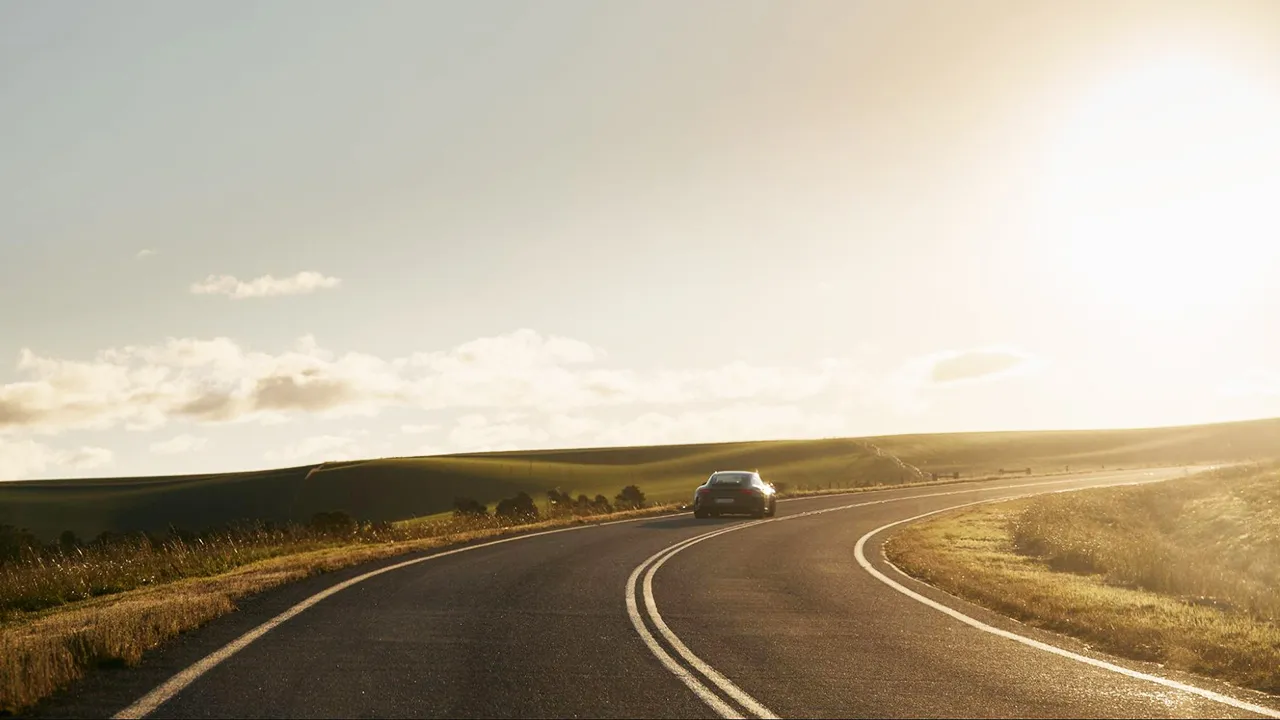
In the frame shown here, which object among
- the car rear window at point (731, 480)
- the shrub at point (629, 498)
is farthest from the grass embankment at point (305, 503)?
the shrub at point (629, 498)

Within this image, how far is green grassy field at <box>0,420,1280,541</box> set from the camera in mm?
89688

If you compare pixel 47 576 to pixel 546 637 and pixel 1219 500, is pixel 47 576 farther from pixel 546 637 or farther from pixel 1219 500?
pixel 1219 500

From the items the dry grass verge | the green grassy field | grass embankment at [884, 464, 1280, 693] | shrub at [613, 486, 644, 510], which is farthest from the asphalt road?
the green grassy field

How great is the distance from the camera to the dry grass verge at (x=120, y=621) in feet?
27.9

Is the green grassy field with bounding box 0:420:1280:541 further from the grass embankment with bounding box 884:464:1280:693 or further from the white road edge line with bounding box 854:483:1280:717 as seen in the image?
the white road edge line with bounding box 854:483:1280:717

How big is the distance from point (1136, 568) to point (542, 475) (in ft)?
305

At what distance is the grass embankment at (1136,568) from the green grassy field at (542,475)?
127 ft

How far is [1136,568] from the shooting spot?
17.6 meters

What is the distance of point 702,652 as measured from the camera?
9.99 meters

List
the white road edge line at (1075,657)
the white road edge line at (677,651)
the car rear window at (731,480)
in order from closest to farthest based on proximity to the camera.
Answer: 1. the white road edge line at (677,651)
2. the white road edge line at (1075,657)
3. the car rear window at (731,480)

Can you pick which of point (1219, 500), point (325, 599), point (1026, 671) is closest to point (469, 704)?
point (1026, 671)

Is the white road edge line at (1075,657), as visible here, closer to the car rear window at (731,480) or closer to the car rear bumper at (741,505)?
the car rear bumper at (741,505)

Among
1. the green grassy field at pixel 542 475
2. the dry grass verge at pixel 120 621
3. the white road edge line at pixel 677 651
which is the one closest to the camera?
the white road edge line at pixel 677 651

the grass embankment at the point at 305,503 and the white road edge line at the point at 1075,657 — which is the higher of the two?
the grass embankment at the point at 305,503
